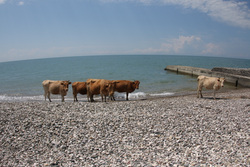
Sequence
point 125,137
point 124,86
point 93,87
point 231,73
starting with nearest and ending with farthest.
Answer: point 125,137
point 93,87
point 124,86
point 231,73

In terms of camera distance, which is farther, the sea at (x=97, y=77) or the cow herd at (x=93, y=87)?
the sea at (x=97, y=77)

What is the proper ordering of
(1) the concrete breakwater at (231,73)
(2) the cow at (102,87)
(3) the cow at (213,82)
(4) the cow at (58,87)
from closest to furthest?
(2) the cow at (102,87) < (3) the cow at (213,82) < (4) the cow at (58,87) < (1) the concrete breakwater at (231,73)

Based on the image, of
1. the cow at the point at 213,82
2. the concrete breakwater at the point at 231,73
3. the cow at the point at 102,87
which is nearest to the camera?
the cow at the point at 102,87

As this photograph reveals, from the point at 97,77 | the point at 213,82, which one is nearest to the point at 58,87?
the point at 213,82

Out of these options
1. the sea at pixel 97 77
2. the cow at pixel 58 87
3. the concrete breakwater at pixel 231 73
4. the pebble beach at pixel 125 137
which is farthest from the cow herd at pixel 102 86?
the concrete breakwater at pixel 231 73

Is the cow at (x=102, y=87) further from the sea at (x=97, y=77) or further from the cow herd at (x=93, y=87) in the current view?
the sea at (x=97, y=77)

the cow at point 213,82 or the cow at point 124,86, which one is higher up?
the cow at point 213,82

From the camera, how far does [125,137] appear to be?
7051 millimetres

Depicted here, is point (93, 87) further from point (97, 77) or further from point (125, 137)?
point (97, 77)

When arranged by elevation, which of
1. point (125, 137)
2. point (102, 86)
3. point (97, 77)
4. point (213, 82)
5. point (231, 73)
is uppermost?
point (231, 73)

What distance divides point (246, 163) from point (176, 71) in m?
43.9

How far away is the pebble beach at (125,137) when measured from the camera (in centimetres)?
554

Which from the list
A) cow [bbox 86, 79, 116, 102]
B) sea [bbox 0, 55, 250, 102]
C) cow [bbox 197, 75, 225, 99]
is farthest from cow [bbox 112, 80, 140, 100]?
cow [bbox 197, 75, 225, 99]

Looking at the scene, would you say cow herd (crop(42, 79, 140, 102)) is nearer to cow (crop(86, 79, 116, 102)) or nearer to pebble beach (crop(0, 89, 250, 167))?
cow (crop(86, 79, 116, 102))
